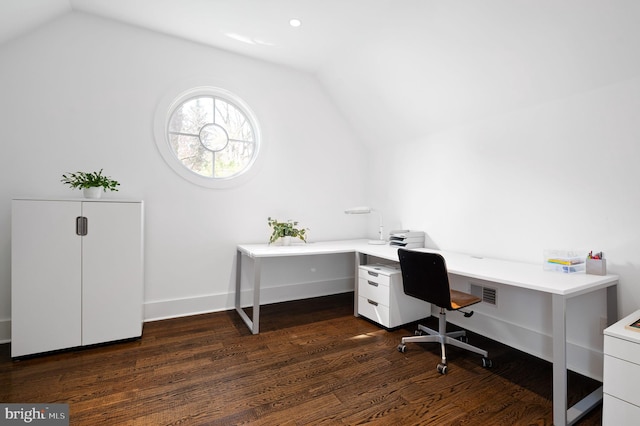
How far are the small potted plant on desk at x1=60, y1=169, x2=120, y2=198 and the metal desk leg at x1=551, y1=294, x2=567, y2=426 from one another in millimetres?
3111

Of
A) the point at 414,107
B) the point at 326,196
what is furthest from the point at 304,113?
the point at 414,107

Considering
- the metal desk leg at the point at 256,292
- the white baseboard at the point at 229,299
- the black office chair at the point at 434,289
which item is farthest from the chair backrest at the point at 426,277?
the white baseboard at the point at 229,299

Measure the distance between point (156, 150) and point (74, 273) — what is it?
49.8 inches

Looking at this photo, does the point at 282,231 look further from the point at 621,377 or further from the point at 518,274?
the point at 621,377

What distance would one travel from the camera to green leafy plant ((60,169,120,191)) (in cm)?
242

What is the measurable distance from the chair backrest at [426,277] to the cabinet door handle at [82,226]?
2378 millimetres

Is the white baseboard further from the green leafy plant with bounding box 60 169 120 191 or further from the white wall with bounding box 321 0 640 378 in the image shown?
the white wall with bounding box 321 0 640 378

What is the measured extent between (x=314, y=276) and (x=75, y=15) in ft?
11.2

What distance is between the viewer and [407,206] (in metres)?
3.54

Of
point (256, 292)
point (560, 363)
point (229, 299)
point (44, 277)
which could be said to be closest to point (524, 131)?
point (560, 363)

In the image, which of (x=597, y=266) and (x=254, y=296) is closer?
(x=597, y=266)

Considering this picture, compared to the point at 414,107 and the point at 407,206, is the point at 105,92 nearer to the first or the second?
the point at 414,107

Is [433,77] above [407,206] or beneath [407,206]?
above

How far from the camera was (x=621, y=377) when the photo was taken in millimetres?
1381
